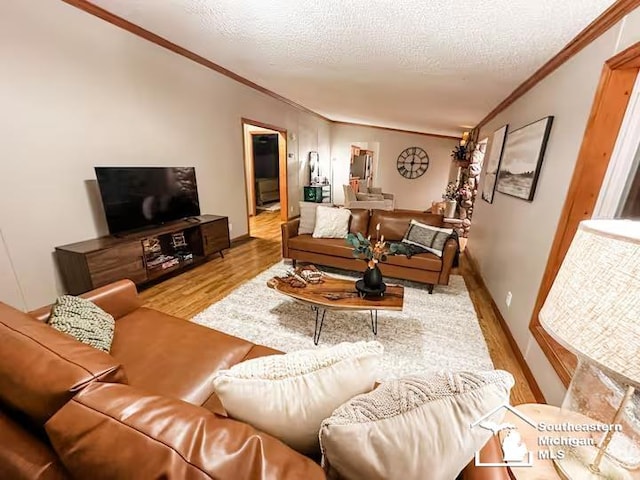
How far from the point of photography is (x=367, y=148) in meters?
9.22

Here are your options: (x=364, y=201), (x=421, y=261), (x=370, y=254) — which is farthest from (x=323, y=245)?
(x=364, y=201)

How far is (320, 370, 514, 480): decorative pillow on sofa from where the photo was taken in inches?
22.7

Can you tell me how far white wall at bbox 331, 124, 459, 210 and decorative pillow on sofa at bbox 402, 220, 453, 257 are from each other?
5.70 meters

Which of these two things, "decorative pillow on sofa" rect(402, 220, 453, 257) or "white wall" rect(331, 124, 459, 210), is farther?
"white wall" rect(331, 124, 459, 210)

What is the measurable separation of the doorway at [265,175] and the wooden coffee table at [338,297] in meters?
3.72

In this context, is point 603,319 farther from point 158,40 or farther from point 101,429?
point 158,40

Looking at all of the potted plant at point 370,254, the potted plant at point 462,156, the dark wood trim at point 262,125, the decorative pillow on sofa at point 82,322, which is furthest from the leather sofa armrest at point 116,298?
the potted plant at point 462,156

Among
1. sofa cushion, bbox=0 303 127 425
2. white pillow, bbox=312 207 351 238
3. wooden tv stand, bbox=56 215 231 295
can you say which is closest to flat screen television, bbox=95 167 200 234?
wooden tv stand, bbox=56 215 231 295

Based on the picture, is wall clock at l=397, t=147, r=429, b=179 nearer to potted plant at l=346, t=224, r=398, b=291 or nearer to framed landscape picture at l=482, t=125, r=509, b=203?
framed landscape picture at l=482, t=125, r=509, b=203

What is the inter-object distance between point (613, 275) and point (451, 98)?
3.85 meters

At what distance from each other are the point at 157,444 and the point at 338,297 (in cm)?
165

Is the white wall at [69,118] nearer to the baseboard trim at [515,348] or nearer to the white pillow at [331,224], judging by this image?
the white pillow at [331,224]

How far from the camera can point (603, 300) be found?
1.86 ft

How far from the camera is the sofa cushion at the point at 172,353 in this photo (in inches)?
47.2
